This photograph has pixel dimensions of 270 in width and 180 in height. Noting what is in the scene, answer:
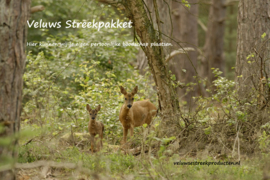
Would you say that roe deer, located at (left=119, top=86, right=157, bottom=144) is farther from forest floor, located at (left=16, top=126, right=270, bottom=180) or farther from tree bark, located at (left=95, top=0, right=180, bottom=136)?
forest floor, located at (left=16, top=126, right=270, bottom=180)

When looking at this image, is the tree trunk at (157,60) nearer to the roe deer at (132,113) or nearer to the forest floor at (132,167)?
the roe deer at (132,113)

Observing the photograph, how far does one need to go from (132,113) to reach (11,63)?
15.7 ft

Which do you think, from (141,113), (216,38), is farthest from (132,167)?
(216,38)

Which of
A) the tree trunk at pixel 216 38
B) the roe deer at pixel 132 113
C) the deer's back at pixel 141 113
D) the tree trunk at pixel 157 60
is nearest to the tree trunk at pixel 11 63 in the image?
the tree trunk at pixel 157 60

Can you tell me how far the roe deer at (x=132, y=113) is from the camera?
336 inches

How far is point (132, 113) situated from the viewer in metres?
8.68

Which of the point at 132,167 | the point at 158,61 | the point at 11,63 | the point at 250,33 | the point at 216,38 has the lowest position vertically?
the point at 132,167

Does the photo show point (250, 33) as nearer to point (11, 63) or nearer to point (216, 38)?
point (11, 63)

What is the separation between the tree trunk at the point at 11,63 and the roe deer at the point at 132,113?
423 centimetres

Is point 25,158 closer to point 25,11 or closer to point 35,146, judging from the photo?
point 35,146

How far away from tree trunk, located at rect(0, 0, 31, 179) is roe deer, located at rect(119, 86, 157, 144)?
4.23 m

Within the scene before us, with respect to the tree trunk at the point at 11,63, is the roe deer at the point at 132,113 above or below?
below

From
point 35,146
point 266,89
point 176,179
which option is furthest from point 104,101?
point 176,179

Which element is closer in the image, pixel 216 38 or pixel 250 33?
pixel 250 33
